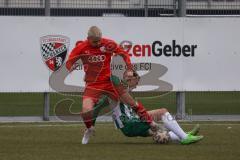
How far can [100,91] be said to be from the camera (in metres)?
14.7

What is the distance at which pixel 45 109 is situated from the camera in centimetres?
2112

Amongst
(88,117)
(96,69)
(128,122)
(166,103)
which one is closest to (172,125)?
(128,122)

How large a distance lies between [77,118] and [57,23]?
497 centimetres

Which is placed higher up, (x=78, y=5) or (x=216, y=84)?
(x=78, y=5)

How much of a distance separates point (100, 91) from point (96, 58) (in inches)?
24.4

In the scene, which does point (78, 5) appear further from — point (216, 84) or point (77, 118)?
point (77, 118)

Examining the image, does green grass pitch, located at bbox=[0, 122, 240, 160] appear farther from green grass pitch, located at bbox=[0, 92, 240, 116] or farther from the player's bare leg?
green grass pitch, located at bbox=[0, 92, 240, 116]

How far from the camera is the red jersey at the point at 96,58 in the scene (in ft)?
48.3

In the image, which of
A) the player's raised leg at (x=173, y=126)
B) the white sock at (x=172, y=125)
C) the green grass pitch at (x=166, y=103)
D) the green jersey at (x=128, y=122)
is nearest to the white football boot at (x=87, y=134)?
the green jersey at (x=128, y=122)

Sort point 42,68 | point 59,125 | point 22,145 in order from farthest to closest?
point 42,68
point 59,125
point 22,145

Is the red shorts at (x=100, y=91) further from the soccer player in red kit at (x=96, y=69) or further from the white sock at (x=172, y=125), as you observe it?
the white sock at (x=172, y=125)

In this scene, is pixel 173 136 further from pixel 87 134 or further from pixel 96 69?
pixel 96 69

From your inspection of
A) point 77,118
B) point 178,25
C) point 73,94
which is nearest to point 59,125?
point 73,94

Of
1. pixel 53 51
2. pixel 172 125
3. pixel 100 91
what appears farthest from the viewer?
pixel 53 51
